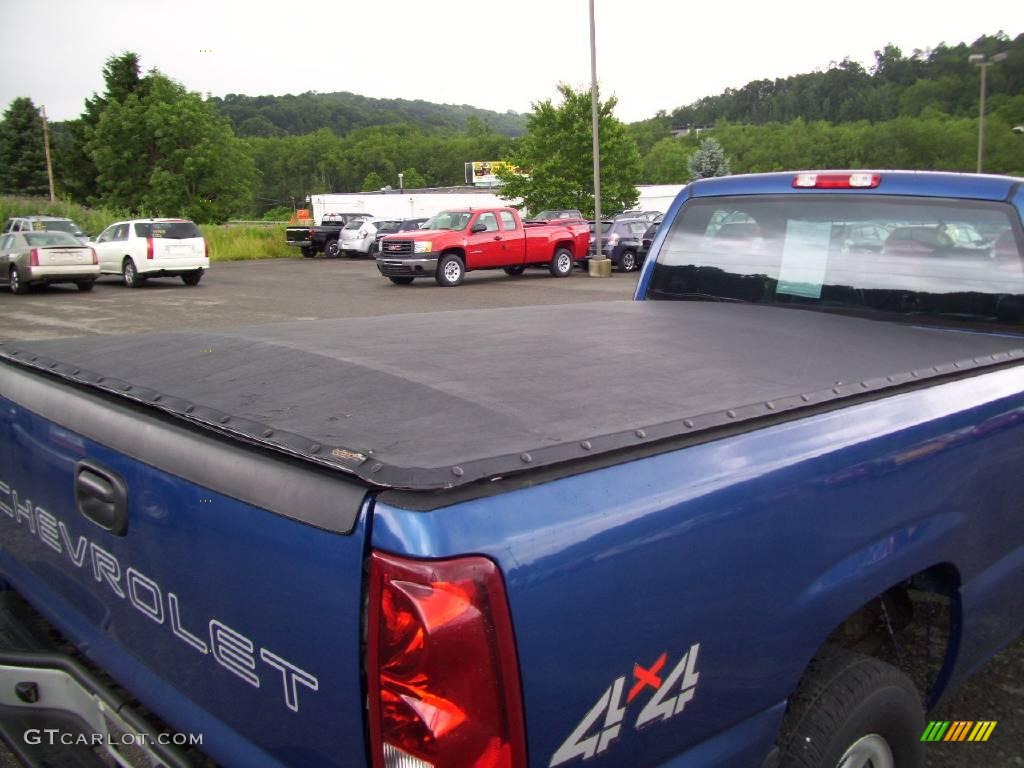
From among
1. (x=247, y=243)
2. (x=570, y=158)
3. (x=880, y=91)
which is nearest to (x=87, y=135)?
(x=247, y=243)

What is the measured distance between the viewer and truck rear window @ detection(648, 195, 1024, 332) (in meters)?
3.11

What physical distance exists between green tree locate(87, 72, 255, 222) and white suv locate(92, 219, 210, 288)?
31507mm

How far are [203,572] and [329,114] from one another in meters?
147

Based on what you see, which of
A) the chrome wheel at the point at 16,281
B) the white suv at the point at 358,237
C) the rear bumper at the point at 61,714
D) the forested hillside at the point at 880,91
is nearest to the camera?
the rear bumper at the point at 61,714

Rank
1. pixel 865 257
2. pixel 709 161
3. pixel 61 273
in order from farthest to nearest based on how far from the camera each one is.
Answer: pixel 709 161, pixel 61 273, pixel 865 257

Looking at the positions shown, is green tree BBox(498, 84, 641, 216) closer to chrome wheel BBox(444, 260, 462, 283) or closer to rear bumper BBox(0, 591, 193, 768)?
chrome wheel BBox(444, 260, 462, 283)

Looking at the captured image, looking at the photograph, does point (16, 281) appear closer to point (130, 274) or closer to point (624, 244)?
point (130, 274)

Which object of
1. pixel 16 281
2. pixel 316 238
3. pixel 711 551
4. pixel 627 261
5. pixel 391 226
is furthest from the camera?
pixel 316 238

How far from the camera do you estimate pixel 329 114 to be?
139m

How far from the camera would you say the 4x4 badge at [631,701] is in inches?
56.6

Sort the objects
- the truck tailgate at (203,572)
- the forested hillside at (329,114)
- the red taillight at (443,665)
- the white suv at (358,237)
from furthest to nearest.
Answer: the forested hillside at (329,114) → the white suv at (358,237) → the truck tailgate at (203,572) → the red taillight at (443,665)

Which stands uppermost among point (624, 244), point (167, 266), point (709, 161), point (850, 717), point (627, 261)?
point (709, 161)

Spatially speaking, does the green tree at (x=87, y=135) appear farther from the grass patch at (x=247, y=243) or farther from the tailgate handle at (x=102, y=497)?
the tailgate handle at (x=102, y=497)

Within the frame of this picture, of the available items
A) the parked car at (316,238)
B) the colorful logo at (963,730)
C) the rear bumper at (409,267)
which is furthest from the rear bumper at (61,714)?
the parked car at (316,238)
